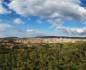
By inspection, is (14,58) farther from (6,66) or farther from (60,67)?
(60,67)

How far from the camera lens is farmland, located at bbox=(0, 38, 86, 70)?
39.7 meters

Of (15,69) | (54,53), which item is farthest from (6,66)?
(54,53)

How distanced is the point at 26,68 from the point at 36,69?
1.37m

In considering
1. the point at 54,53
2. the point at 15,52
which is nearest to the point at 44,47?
the point at 54,53

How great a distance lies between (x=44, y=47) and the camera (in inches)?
1624

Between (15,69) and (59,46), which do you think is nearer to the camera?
(15,69)

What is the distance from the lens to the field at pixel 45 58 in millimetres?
39688

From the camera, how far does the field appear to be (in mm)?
39688

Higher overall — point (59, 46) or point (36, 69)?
point (59, 46)

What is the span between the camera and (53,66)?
132 feet

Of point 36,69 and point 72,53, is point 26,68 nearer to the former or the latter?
point 36,69

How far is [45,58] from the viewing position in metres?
40.5

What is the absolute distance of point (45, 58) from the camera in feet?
133

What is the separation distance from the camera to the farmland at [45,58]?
39688 mm
